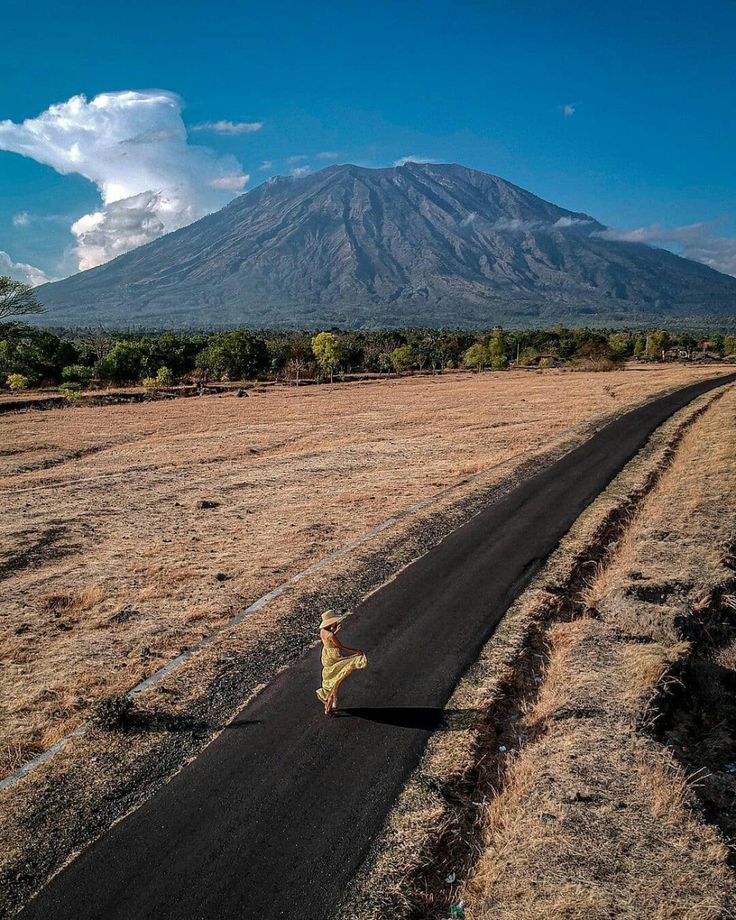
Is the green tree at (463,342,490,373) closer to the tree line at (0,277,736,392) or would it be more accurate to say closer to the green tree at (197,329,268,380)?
the tree line at (0,277,736,392)

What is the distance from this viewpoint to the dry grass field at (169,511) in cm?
1320

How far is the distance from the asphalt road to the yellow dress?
3.02 feet

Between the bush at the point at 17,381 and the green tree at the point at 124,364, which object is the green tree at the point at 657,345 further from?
the bush at the point at 17,381

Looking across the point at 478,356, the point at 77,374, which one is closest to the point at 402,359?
the point at 478,356

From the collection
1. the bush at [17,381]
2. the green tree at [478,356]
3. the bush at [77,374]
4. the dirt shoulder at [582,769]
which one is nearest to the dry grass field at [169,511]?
the dirt shoulder at [582,769]

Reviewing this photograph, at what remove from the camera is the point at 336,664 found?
1002 centimetres

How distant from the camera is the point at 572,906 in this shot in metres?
6.73

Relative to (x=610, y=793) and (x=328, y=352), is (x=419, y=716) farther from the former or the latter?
(x=328, y=352)

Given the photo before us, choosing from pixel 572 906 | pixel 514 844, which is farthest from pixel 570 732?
pixel 572 906

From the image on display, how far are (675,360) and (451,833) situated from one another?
6138 inches

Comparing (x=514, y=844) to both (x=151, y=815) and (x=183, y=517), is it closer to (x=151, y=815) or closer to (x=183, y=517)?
(x=151, y=815)

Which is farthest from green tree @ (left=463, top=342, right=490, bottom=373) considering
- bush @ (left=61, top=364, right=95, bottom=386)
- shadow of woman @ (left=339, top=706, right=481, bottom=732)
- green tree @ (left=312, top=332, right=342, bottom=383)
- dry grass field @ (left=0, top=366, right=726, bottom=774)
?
shadow of woman @ (left=339, top=706, right=481, bottom=732)

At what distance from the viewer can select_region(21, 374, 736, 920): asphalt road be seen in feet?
Result: 23.2

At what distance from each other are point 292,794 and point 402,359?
123 m
